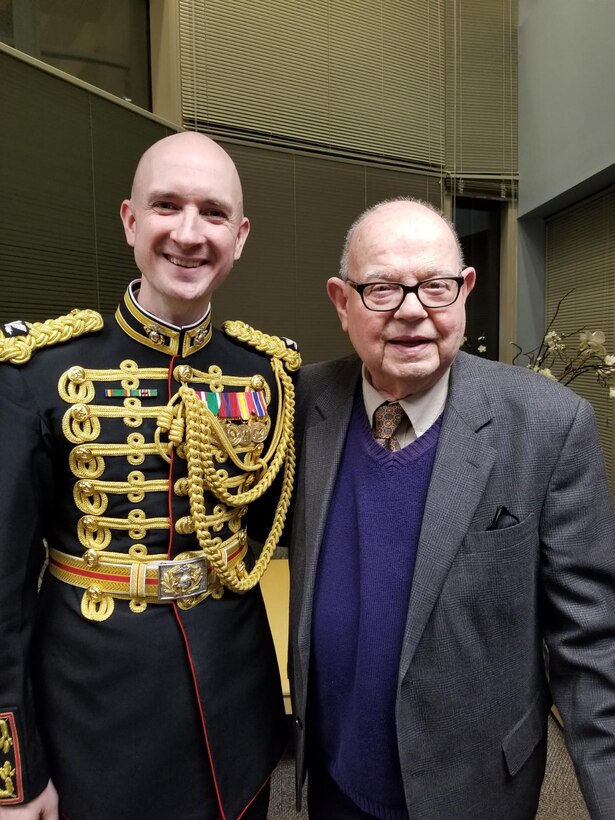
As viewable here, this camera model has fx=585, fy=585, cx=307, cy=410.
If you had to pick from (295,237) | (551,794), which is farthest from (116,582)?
(295,237)

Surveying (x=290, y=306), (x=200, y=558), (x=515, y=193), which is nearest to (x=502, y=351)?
(x=515, y=193)

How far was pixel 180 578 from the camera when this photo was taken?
0.94 meters

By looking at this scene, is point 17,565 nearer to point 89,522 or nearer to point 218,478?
point 89,522

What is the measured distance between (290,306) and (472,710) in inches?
101

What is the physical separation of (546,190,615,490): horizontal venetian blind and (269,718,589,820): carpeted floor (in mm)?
1371

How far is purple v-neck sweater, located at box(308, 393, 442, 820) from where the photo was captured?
36.0 inches

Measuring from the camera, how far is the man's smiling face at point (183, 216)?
90 centimetres

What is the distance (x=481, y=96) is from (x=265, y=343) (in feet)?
10.1

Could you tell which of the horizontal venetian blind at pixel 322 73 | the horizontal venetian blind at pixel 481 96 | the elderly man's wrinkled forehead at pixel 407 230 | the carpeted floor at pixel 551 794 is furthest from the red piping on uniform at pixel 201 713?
the horizontal venetian blind at pixel 481 96

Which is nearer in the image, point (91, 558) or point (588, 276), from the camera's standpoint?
point (91, 558)

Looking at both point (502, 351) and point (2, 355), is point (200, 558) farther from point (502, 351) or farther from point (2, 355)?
point (502, 351)

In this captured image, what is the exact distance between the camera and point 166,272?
0.91m

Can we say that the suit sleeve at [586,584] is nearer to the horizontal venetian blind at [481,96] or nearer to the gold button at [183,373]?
the gold button at [183,373]

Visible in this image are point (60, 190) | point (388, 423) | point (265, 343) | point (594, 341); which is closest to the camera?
point (388, 423)
